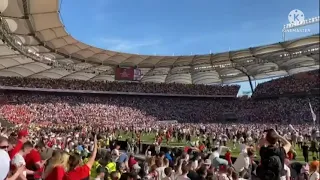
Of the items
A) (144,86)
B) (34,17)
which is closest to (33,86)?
(144,86)

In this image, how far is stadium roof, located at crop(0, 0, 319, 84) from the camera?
31.7 metres

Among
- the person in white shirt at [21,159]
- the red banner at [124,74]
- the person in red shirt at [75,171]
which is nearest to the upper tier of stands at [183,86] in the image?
the red banner at [124,74]

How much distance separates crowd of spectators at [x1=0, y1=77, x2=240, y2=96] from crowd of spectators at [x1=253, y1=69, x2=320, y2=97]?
18.2 feet

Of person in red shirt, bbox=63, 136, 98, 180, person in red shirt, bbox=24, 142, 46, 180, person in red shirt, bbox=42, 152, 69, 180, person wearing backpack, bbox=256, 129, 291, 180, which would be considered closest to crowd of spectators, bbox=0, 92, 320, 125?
person in red shirt, bbox=24, 142, 46, 180

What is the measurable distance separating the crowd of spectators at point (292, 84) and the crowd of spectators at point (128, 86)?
5.55 m

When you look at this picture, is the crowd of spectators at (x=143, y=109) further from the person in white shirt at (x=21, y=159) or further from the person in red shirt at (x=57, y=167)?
the person in red shirt at (x=57, y=167)

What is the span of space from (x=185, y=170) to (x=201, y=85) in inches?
2264

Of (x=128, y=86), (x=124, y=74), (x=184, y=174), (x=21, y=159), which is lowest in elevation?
(x=184, y=174)

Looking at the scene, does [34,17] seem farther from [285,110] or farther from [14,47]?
[285,110]

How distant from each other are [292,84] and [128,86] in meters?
26.9

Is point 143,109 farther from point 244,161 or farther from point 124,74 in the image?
point 244,161

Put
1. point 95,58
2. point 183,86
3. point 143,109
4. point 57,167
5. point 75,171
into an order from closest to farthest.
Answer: point 57,167 < point 75,171 < point 95,58 < point 143,109 < point 183,86

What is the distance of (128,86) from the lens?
61344 mm

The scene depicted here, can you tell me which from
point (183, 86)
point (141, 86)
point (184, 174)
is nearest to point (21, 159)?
point (184, 174)
